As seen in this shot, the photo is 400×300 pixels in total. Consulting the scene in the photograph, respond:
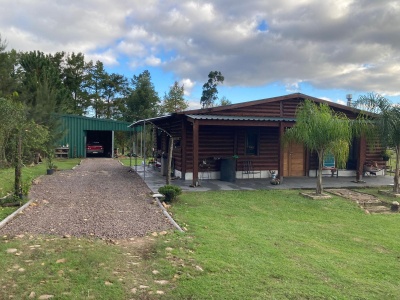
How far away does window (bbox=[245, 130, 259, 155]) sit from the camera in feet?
46.8

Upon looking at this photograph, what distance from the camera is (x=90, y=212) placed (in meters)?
7.18

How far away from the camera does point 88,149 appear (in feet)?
90.0

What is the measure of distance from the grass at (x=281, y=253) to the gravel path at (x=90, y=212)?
0.79 meters

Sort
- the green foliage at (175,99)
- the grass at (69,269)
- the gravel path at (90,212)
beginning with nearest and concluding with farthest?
the grass at (69,269) → the gravel path at (90,212) → the green foliage at (175,99)

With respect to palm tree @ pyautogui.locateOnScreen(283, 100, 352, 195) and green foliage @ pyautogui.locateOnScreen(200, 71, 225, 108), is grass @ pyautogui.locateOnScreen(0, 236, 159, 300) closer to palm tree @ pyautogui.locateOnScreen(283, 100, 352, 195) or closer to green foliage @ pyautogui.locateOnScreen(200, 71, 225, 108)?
palm tree @ pyautogui.locateOnScreen(283, 100, 352, 195)

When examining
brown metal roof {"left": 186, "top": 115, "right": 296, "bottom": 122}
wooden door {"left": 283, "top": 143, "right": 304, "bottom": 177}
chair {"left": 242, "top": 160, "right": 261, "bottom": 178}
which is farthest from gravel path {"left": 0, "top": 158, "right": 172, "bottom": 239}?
wooden door {"left": 283, "top": 143, "right": 304, "bottom": 177}

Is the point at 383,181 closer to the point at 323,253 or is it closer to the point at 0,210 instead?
the point at 323,253

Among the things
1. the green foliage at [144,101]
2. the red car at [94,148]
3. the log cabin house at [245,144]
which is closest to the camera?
the log cabin house at [245,144]

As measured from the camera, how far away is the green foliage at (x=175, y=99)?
38.6 m

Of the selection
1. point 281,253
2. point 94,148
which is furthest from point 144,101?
point 281,253

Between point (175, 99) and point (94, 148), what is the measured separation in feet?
46.7

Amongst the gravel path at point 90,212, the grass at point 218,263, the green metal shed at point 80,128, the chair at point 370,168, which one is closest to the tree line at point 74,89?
the green metal shed at point 80,128

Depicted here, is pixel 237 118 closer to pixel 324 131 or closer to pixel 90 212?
pixel 324 131

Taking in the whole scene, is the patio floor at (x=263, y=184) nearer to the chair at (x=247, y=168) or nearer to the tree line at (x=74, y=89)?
the chair at (x=247, y=168)
